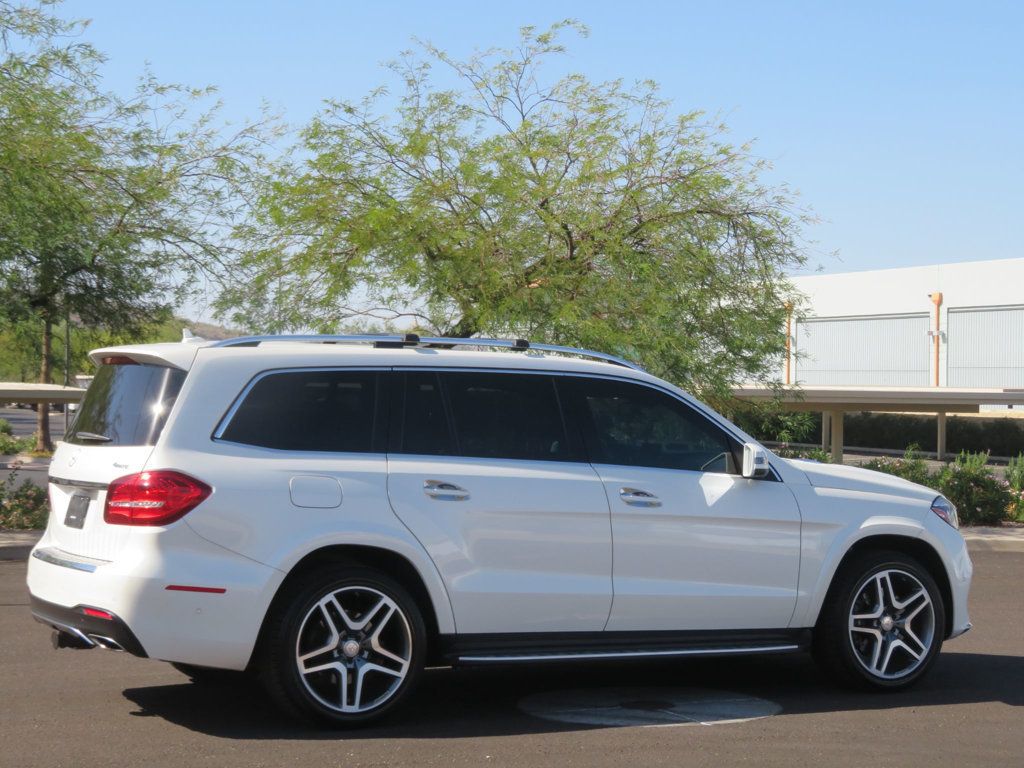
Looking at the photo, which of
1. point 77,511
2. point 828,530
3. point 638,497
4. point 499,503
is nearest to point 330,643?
point 499,503

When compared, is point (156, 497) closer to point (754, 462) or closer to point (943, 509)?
point (754, 462)

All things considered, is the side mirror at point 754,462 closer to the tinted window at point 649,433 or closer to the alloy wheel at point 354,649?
the tinted window at point 649,433

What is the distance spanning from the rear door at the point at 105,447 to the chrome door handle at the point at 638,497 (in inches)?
90.3

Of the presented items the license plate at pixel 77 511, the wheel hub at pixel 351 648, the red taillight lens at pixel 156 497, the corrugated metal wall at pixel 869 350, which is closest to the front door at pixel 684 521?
the wheel hub at pixel 351 648

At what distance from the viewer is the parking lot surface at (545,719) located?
6004mm

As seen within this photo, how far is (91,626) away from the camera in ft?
20.1

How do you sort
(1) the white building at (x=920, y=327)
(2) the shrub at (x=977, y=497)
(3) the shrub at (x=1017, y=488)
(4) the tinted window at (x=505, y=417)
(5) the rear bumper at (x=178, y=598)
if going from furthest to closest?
(1) the white building at (x=920, y=327) → (3) the shrub at (x=1017, y=488) → (2) the shrub at (x=977, y=497) → (4) the tinted window at (x=505, y=417) → (5) the rear bumper at (x=178, y=598)

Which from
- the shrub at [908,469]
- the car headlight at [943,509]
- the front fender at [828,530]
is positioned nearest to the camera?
the front fender at [828,530]

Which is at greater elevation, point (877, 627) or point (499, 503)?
point (499, 503)

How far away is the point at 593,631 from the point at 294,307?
13.5 metres

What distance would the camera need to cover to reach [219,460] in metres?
6.20

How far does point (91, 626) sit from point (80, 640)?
0.77ft

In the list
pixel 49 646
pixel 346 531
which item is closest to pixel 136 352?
pixel 346 531

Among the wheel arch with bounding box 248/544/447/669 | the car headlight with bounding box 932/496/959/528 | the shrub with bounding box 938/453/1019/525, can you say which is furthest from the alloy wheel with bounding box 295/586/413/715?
the shrub with bounding box 938/453/1019/525
